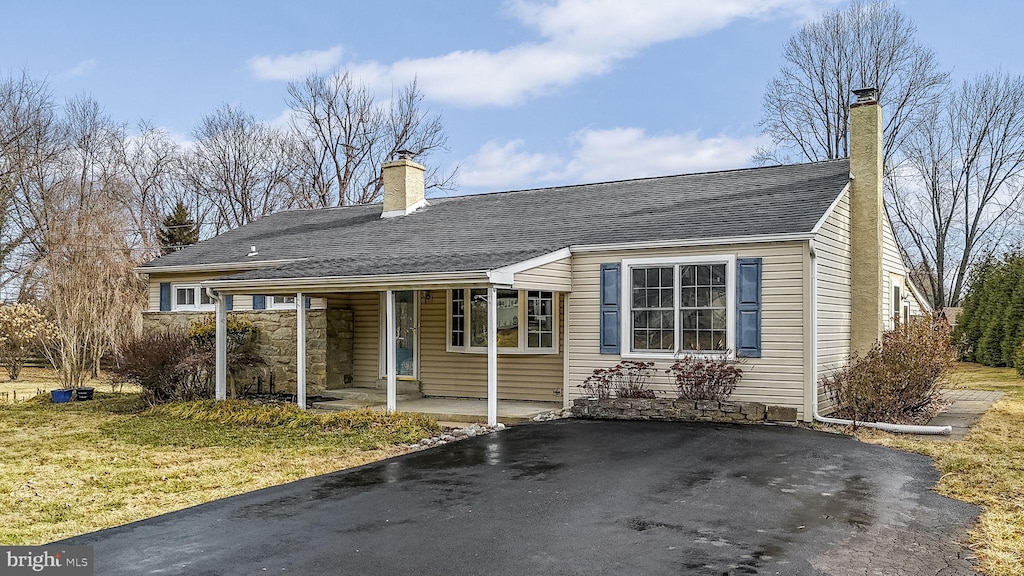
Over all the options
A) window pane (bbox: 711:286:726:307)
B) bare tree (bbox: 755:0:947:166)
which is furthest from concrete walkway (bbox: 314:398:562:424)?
bare tree (bbox: 755:0:947:166)

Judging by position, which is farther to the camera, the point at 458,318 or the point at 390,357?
the point at 458,318

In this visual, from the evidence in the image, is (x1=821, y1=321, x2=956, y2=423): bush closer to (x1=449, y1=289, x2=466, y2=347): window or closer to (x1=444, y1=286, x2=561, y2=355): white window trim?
(x1=444, y1=286, x2=561, y2=355): white window trim

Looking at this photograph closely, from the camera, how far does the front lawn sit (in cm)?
648

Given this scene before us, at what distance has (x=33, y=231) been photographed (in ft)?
84.3

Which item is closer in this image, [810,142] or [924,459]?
[924,459]

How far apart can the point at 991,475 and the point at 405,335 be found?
969 centimetres

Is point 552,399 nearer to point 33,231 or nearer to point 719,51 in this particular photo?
point 719,51

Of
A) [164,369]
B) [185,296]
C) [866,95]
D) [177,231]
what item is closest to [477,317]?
[164,369]

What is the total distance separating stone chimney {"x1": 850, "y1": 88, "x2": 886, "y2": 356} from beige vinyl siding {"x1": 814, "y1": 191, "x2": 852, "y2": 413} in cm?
20

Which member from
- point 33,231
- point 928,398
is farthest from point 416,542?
point 33,231

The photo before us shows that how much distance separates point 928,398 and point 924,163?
65.5 ft

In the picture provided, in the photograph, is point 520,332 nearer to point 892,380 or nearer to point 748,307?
point 748,307

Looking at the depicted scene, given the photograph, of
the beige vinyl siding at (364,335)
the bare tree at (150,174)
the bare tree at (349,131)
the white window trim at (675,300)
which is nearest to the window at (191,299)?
the beige vinyl siding at (364,335)

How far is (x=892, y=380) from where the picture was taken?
10.3 meters
